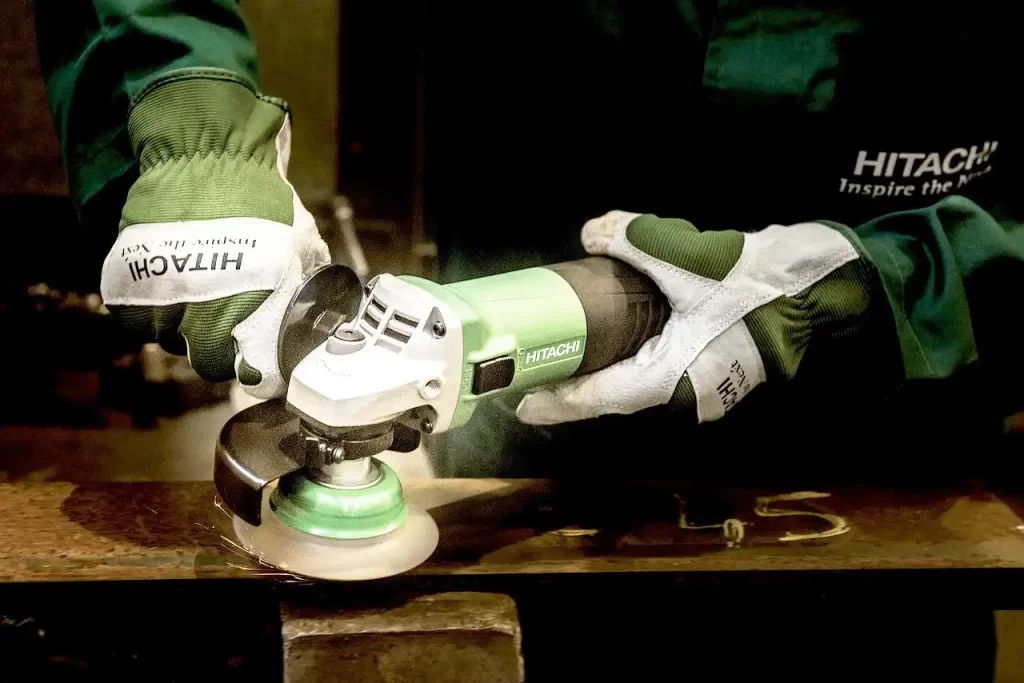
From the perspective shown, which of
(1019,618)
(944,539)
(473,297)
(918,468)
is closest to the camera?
(473,297)

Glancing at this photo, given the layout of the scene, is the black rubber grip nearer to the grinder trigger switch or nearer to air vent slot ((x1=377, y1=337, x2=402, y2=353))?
the grinder trigger switch

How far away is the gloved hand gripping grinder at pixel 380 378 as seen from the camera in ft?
2.63

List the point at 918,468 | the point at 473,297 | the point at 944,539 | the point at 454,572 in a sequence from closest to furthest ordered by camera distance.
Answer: the point at 473,297, the point at 454,572, the point at 944,539, the point at 918,468

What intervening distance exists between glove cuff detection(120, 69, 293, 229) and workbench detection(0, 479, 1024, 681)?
347 millimetres

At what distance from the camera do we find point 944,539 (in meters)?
1.14

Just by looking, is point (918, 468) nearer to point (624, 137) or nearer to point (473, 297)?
point (624, 137)

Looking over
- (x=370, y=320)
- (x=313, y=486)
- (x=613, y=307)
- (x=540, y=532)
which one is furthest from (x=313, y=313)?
(x=540, y=532)

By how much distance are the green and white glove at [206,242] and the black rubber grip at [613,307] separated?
0.27 metres

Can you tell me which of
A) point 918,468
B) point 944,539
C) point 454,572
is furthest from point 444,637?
point 918,468

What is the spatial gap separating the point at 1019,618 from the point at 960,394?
613 millimetres

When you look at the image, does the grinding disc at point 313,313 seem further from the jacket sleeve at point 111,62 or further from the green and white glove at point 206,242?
the jacket sleeve at point 111,62

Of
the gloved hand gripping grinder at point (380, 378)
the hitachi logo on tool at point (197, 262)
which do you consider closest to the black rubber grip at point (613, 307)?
the gloved hand gripping grinder at point (380, 378)

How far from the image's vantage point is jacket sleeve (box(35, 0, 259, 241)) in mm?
1011

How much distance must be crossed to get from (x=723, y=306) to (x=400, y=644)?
47 cm
